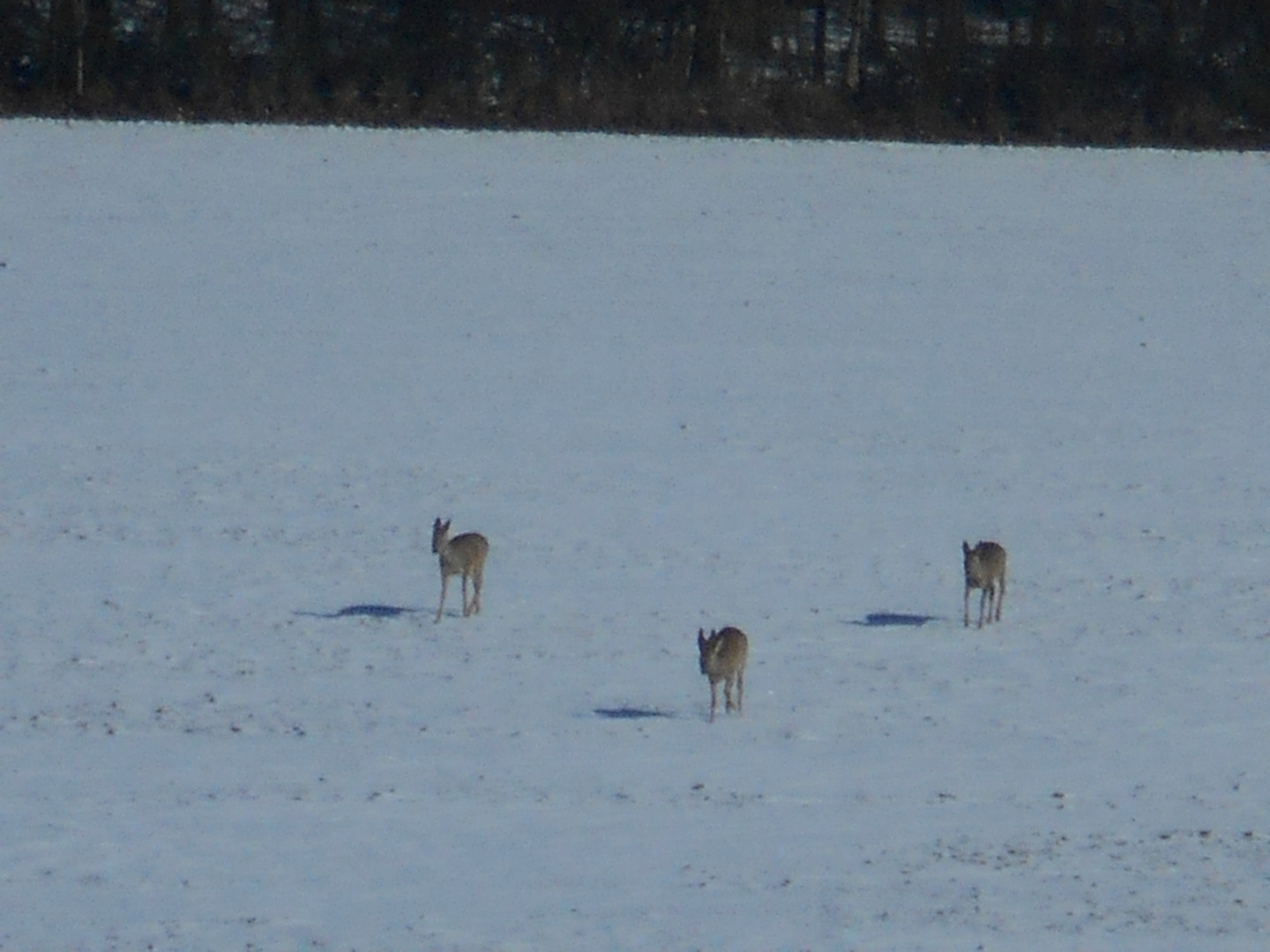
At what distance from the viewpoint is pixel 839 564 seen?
15695 mm

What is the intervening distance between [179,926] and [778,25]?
1434 inches

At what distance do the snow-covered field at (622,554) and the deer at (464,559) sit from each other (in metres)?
0.31

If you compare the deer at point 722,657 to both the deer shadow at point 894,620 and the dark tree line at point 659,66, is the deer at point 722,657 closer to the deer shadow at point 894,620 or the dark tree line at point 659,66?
the deer shadow at point 894,620

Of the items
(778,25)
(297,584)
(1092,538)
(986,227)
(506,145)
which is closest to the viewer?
(297,584)

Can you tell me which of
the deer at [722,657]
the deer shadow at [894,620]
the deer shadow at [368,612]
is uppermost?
the deer at [722,657]

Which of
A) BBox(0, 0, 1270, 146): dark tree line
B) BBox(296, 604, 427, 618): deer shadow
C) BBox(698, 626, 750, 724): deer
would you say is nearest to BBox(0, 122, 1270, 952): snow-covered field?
BBox(296, 604, 427, 618): deer shadow

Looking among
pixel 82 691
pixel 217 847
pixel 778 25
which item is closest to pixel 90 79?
pixel 778 25

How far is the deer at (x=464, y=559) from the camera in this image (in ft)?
45.6

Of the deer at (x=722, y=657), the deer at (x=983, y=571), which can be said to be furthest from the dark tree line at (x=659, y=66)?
the deer at (x=722, y=657)

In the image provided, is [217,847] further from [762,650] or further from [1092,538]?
[1092,538]

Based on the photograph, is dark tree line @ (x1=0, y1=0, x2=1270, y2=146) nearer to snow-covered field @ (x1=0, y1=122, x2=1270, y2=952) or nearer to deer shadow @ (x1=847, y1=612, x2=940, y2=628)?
snow-covered field @ (x1=0, y1=122, x2=1270, y2=952)

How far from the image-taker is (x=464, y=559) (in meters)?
14.0

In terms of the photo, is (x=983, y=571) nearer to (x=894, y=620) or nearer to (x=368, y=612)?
(x=894, y=620)

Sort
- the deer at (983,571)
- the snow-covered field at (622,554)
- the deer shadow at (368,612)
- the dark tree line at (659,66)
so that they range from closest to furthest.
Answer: the snow-covered field at (622,554)
the deer at (983,571)
the deer shadow at (368,612)
the dark tree line at (659,66)
